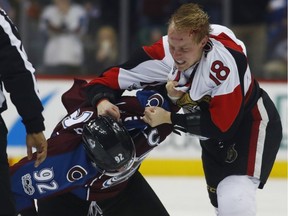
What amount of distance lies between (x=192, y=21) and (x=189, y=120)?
1.45 feet

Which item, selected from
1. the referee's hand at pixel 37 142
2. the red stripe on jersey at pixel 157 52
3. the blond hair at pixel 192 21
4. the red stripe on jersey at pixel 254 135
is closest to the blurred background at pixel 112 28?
the red stripe on jersey at pixel 254 135

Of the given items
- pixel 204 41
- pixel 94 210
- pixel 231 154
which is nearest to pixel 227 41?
pixel 204 41

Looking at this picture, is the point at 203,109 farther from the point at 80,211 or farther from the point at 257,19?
the point at 257,19

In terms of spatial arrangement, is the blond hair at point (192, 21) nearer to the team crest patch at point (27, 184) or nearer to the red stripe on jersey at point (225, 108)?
the red stripe on jersey at point (225, 108)

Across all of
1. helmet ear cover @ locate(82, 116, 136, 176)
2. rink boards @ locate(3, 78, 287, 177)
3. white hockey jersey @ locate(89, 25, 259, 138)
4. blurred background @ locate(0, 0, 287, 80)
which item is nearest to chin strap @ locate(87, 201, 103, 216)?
helmet ear cover @ locate(82, 116, 136, 176)

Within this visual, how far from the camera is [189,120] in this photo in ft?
12.6

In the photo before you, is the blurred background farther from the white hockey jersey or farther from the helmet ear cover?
the helmet ear cover

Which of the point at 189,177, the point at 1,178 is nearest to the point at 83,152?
the point at 1,178

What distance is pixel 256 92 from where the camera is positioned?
4.10m

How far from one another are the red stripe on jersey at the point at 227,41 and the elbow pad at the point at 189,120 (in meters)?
0.33

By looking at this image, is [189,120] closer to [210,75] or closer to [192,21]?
[210,75]

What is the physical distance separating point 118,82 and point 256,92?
0.65 meters

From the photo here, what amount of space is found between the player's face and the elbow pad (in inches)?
8.3

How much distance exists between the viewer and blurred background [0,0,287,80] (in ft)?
27.9
